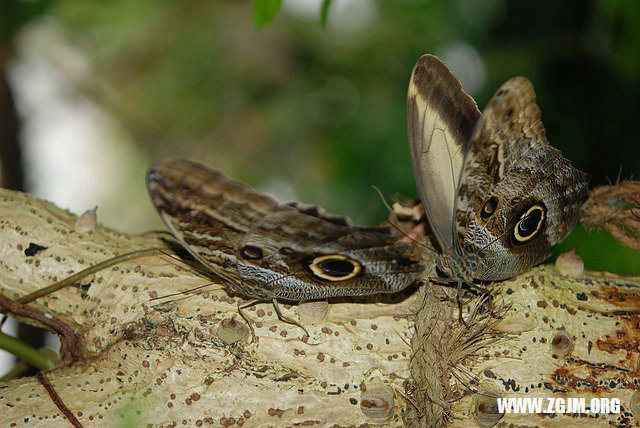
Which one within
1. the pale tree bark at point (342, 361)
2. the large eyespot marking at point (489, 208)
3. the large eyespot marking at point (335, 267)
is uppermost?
the large eyespot marking at point (489, 208)

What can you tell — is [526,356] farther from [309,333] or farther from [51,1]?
[51,1]

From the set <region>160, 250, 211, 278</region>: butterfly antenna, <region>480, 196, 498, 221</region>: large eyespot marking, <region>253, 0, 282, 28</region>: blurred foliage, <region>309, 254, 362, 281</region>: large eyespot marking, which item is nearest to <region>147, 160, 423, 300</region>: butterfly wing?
<region>309, 254, 362, 281</region>: large eyespot marking

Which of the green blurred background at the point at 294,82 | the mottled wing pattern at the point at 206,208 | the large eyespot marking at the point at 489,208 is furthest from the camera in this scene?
the green blurred background at the point at 294,82

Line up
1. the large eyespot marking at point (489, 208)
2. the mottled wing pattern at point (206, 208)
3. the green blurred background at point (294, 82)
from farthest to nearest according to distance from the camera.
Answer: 1. the green blurred background at point (294, 82)
2. the large eyespot marking at point (489, 208)
3. the mottled wing pattern at point (206, 208)

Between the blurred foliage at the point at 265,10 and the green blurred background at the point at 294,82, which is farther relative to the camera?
the green blurred background at the point at 294,82

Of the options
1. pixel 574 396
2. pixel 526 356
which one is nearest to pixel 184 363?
pixel 526 356

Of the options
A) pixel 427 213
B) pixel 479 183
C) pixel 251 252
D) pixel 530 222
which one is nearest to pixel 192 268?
pixel 251 252

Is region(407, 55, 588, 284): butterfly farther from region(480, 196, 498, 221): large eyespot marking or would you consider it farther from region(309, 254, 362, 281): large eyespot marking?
region(309, 254, 362, 281): large eyespot marking

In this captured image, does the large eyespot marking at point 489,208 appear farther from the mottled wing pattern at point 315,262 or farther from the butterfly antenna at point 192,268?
the butterfly antenna at point 192,268

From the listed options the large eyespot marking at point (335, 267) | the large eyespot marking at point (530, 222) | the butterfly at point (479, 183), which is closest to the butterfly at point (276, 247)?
the large eyespot marking at point (335, 267)
